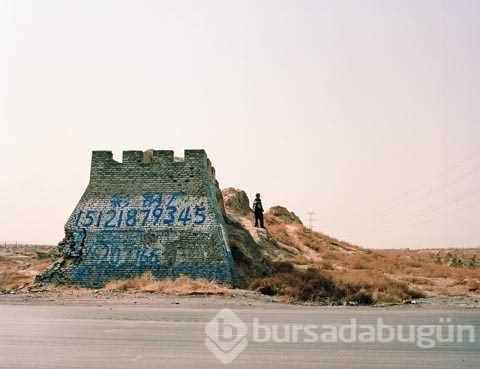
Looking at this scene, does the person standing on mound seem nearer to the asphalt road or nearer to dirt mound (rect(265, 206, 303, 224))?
dirt mound (rect(265, 206, 303, 224))

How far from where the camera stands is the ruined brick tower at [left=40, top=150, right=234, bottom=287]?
20.1 m

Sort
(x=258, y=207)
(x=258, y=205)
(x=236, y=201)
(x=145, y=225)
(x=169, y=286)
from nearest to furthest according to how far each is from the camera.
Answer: (x=169, y=286) < (x=145, y=225) < (x=258, y=205) < (x=258, y=207) < (x=236, y=201)

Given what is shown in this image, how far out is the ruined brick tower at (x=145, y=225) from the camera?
2008 centimetres

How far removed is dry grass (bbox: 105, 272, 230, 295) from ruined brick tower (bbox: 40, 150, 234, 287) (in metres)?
0.43

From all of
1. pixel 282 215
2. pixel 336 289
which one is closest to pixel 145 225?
pixel 336 289

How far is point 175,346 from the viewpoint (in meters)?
8.49

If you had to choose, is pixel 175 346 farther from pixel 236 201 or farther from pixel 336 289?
pixel 236 201

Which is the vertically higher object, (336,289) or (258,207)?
(258,207)

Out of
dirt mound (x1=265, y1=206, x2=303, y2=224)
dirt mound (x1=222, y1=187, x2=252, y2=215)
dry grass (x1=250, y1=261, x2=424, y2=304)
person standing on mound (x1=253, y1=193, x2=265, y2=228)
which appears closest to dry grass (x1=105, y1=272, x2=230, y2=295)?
dry grass (x1=250, y1=261, x2=424, y2=304)

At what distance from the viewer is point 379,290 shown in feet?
61.4

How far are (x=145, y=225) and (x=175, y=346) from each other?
12755 millimetres

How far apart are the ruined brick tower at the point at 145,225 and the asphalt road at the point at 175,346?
6.79 meters

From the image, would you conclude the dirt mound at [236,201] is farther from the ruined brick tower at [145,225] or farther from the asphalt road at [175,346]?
the asphalt road at [175,346]

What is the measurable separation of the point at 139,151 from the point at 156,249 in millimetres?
4419
